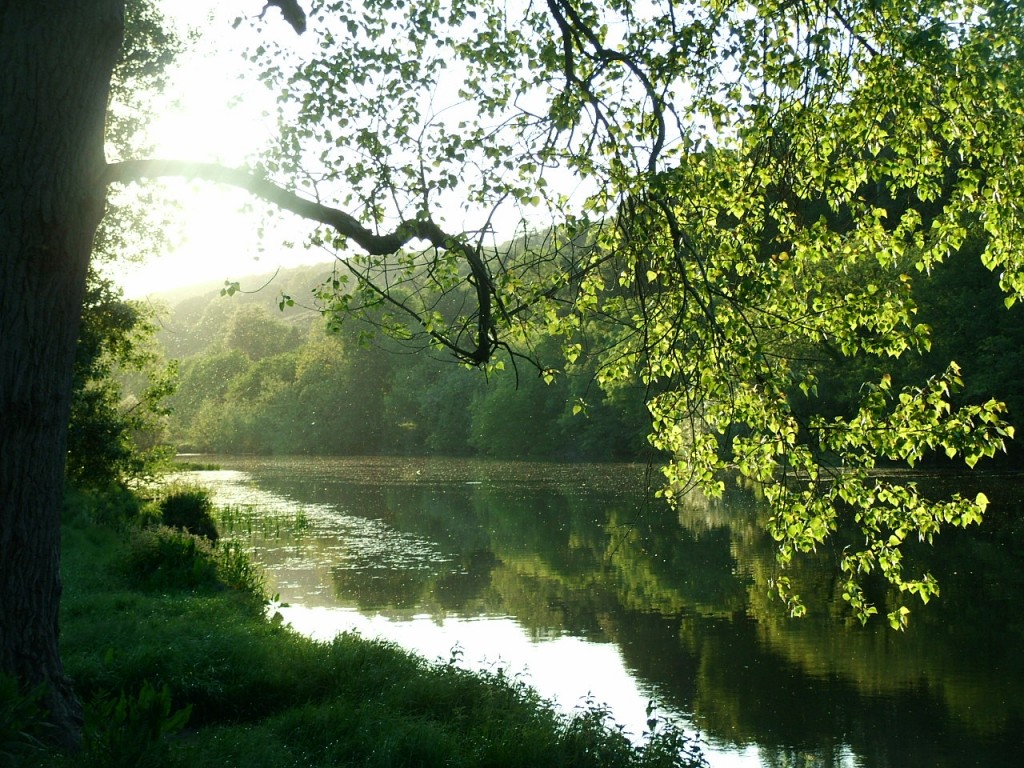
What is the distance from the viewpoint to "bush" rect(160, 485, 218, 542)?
2084 cm

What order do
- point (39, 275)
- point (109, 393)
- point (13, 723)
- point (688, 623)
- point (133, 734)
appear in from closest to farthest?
point (13, 723) < point (133, 734) < point (39, 275) < point (688, 623) < point (109, 393)

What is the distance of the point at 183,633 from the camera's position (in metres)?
9.39

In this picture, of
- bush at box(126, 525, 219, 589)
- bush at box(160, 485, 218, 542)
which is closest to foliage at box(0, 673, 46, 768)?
bush at box(126, 525, 219, 589)

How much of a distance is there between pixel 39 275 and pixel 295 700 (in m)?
4.72

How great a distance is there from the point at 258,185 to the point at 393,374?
81.7m

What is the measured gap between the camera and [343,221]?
6.39 metres

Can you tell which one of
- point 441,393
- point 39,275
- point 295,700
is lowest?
point 295,700

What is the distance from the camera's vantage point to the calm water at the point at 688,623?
33.8 feet

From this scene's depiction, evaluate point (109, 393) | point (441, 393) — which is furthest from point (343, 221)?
point (441, 393)

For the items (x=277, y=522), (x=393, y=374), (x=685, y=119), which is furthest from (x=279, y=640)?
(x=393, y=374)

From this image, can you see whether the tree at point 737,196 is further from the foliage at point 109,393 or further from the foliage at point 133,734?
the foliage at point 109,393

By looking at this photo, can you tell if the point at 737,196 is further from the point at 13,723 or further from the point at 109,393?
the point at 109,393

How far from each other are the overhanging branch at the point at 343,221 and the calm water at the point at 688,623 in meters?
3.19

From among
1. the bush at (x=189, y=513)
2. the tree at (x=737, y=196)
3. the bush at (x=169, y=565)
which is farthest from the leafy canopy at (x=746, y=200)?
the bush at (x=189, y=513)
